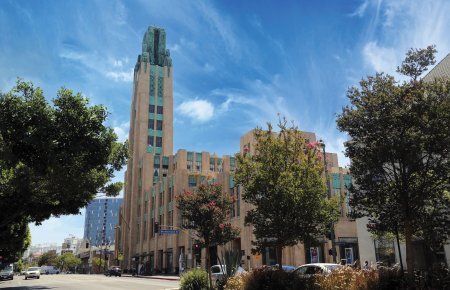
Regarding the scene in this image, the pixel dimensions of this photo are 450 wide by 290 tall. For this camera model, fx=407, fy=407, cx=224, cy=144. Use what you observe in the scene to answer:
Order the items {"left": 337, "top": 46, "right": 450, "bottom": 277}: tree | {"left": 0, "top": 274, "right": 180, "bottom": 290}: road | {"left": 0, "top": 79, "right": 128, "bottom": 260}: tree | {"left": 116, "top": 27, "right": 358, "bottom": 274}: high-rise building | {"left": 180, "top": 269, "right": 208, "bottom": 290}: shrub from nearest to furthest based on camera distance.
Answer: {"left": 337, "top": 46, "right": 450, "bottom": 277}: tree
{"left": 0, "top": 79, "right": 128, "bottom": 260}: tree
{"left": 180, "top": 269, "right": 208, "bottom": 290}: shrub
{"left": 0, "top": 274, "right": 180, "bottom": 290}: road
{"left": 116, "top": 27, "right": 358, "bottom": 274}: high-rise building

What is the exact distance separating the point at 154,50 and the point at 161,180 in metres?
42.1

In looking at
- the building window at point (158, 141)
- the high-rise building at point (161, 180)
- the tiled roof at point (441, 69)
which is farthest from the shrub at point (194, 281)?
the building window at point (158, 141)

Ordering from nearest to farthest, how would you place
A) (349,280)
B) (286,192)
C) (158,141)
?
(349,280) < (286,192) < (158,141)

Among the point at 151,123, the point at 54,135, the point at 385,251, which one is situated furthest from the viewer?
the point at 151,123

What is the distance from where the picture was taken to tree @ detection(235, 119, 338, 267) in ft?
49.2

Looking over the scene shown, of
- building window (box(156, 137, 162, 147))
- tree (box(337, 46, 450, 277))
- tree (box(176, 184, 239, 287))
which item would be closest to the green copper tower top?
building window (box(156, 137, 162, 147))

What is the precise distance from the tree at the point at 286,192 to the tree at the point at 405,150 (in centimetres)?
281

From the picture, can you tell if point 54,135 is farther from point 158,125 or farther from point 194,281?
point 158,125

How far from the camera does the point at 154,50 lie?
9994 cm

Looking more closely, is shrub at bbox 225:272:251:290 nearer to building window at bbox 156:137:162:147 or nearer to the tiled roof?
the tiled roof

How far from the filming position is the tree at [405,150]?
36.2 ft

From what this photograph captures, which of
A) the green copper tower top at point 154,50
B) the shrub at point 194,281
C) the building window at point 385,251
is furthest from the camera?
the green copper tower top at point 154,50

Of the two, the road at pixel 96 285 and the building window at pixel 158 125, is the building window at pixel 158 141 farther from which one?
the road at pixel 96 285

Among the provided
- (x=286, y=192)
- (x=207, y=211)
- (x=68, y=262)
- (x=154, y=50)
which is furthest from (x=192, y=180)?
(x=68, y=262)
